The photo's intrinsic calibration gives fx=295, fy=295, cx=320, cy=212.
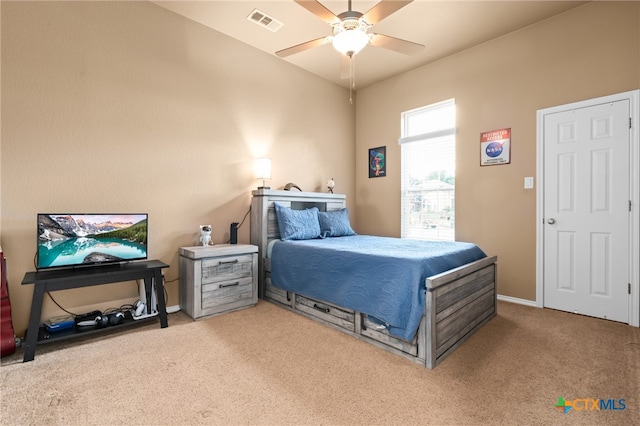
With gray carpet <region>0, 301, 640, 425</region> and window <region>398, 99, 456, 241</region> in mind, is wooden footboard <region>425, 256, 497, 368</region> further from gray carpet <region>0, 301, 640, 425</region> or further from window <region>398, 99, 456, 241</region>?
window <region>398, 99, 456, 241</region>

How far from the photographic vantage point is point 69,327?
7.50ft

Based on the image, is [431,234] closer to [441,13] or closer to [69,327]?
[441,13]

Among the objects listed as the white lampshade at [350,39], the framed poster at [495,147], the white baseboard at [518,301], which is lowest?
the white baseboard at [518,301]

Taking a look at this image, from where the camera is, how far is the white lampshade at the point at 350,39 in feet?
6.80

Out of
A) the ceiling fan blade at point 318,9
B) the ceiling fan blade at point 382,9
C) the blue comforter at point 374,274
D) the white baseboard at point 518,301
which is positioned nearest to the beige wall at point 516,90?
the white baseboard at point 518,301

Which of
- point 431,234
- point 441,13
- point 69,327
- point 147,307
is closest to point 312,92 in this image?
point 441,13

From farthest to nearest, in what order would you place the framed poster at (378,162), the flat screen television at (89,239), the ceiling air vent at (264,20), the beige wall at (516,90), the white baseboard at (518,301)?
1. the framed poster at (378,162)
2. the white baseboard at (518,301)
3. the ceiling air vent at (264,20)
4. the beige wall at (516,90)
5. the flat screen television at (89,239)

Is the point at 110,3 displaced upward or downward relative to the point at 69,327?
upward

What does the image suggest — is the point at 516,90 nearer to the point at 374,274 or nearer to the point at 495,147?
the point at 495,147

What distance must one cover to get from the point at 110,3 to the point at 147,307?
271 centimetres

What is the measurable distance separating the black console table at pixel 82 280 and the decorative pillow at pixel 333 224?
71.2 inches

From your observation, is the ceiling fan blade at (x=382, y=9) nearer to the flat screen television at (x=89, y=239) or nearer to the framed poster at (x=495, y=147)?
the framed poster at (x=495, y=147)

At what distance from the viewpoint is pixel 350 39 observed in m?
2.09

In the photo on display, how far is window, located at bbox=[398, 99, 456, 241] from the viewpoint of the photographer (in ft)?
12.7
